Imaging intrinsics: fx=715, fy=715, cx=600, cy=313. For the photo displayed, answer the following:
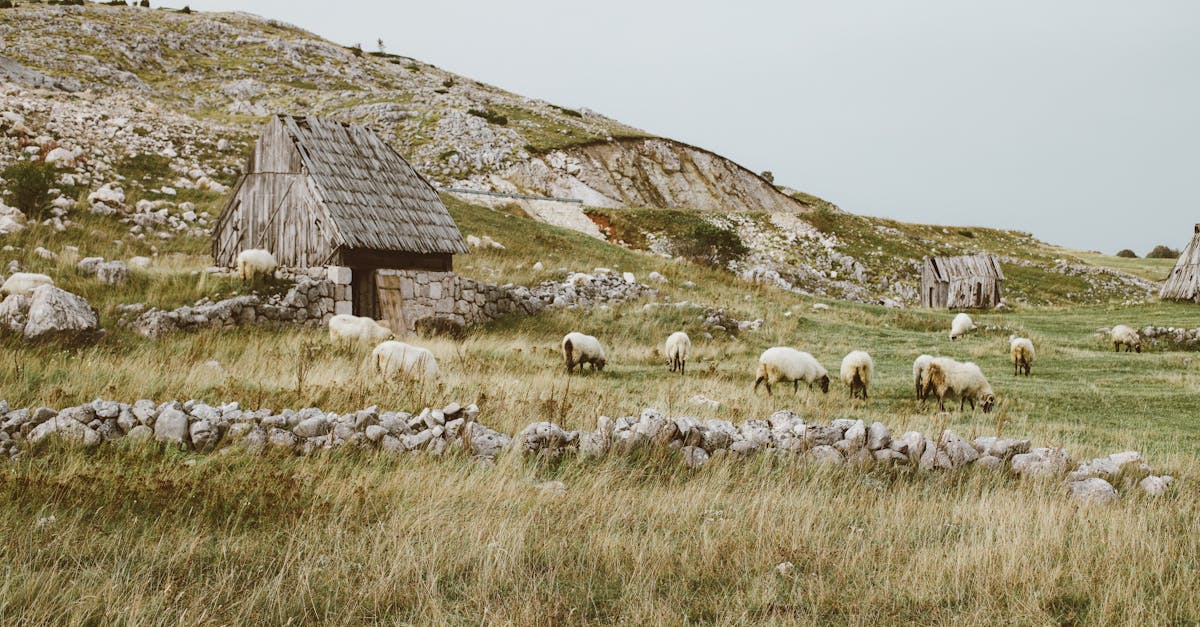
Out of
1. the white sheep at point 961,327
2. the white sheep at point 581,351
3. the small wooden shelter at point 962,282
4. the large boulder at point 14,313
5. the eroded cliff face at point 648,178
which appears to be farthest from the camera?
the eroded cliff face at point 648,178

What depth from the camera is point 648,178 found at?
2763 inches

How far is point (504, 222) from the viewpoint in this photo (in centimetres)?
3803

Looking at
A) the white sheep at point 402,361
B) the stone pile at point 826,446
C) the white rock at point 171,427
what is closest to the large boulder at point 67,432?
the white rock at point 171,427

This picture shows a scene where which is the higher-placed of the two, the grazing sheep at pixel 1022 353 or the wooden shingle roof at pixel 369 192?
the wooden shingle roof at pixel 369 192

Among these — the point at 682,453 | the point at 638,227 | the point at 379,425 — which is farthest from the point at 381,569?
the point at 638,227

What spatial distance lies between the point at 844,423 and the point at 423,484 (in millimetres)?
4746

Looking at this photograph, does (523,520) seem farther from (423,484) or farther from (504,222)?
(504,222)

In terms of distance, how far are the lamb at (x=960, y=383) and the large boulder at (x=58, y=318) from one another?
15.3m

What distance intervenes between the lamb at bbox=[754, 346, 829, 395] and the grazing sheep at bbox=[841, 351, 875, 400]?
519mm

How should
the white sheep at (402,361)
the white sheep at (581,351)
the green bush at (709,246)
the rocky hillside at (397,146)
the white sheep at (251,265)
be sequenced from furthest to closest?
the green bush at (709,246) → the rocky hillside at (397,146) → the white sheep at (251,265) → the white sheep at (581,351) → the white sheep at (402,361)

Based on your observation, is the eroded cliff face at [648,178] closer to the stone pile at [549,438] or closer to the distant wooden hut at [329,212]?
the distant wooden hut at [329,212]

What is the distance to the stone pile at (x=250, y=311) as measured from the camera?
50.8 ft

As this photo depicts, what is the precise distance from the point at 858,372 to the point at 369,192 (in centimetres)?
1501

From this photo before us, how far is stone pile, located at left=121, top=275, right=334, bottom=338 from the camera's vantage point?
50.8 ft
